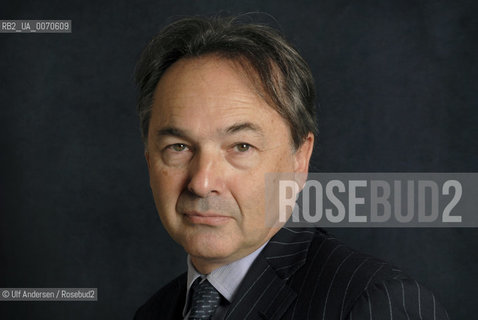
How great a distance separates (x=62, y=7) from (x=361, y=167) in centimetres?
184

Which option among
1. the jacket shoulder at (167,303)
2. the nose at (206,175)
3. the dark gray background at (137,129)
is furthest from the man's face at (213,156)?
the dark gray background at (137,129)

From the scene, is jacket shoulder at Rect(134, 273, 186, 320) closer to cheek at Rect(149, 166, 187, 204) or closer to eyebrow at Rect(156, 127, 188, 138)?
cheek at Rect(149, 166, 187, 204)

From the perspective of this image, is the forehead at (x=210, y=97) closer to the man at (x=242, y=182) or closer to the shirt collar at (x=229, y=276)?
the man at (x=242, y=182)

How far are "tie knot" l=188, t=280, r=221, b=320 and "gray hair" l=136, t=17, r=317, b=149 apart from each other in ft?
1.64

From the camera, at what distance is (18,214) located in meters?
3.83

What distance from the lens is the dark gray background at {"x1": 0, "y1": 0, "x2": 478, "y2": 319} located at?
→ 11.4ft

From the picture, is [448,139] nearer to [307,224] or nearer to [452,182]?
[452,182]

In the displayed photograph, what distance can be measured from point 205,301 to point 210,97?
0.60 m

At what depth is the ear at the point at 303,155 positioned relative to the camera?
2.13 meters

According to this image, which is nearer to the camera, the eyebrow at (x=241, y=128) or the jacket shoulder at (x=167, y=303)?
the eyebrow at (x=241, y=128)

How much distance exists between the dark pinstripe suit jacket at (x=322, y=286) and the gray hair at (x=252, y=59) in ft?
1.09

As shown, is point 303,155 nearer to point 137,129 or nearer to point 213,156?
point 213,156

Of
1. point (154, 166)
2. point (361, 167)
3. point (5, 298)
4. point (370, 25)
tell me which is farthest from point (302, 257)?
point (5, 298)

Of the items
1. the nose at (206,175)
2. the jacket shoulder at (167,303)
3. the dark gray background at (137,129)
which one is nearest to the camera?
the nose at (206,175)
